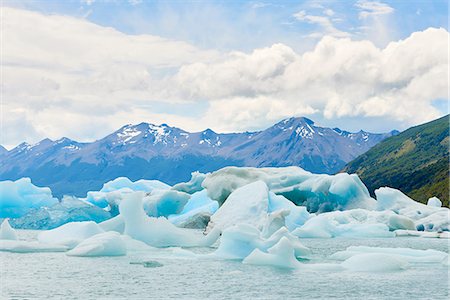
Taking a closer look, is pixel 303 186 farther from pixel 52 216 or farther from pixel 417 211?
pixel 52 216

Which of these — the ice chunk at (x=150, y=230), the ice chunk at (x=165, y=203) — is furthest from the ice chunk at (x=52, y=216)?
the ice chunk at (x=150, y=230)

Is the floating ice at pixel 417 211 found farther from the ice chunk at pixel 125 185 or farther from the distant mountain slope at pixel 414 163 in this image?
the distant mountain slope at pixel 414 163

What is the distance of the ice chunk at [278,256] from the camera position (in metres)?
21.2

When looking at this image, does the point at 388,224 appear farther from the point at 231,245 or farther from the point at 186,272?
the point at 186,272

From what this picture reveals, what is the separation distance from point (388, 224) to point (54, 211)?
24.6 metres

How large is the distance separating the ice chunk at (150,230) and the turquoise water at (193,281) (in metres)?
3.28

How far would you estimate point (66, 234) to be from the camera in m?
28.6

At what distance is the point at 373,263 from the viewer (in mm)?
21156

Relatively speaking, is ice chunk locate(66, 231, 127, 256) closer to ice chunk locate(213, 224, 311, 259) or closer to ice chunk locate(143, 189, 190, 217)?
ice chunk locate(213, 224, 311, 259)

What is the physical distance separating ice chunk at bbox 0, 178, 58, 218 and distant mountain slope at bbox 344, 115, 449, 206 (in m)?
51.4

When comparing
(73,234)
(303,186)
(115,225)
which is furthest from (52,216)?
(73,234)

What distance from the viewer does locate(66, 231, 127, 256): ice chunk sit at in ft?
80.2

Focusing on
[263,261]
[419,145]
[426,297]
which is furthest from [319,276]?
[419,145]

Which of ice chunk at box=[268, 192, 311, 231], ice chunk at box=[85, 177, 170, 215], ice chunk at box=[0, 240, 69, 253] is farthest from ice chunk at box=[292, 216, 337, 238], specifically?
ice chunk at box=[85, 177, 170, 215]
